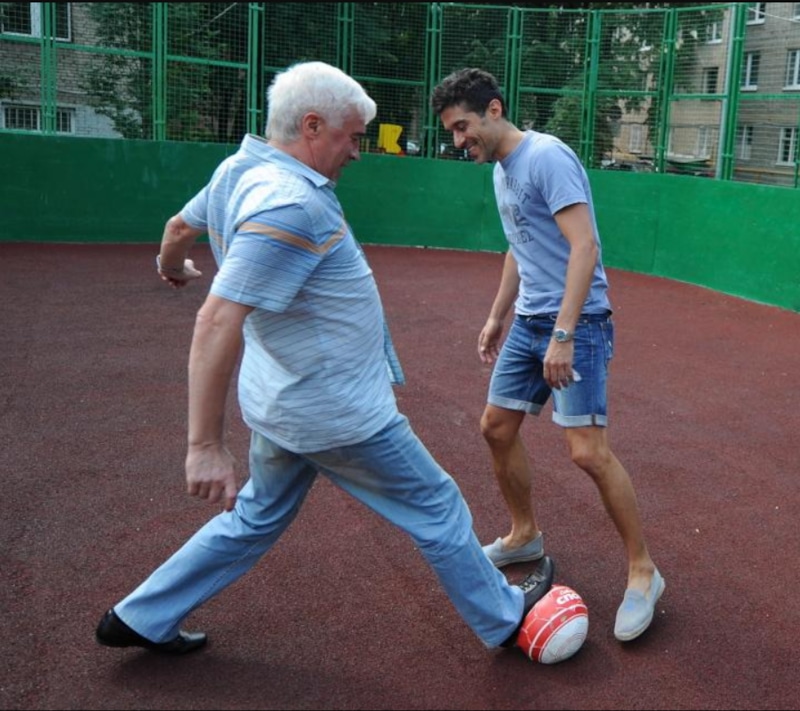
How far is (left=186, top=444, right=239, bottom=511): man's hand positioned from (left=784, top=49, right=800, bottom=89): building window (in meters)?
11.2

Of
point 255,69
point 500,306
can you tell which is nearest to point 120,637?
point 500,306

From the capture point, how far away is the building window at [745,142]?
12781mm

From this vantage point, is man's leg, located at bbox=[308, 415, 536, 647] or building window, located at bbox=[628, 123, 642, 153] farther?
building window, located at bbox=[628, 123, 642, 153]

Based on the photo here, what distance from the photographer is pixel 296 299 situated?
2709mm

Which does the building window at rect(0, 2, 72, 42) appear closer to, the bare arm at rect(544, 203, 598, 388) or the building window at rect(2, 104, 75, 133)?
the building window at rect(2, 104, 75, 133)

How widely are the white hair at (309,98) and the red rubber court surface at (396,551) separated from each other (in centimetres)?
178

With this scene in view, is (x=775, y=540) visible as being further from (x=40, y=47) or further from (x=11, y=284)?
(x=40, y=47)

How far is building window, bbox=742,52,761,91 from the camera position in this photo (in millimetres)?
13289

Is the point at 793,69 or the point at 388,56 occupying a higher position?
the point at 388,56

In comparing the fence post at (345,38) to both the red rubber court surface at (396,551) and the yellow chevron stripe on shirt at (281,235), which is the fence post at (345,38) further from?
the yellow chevron stripe on shirt at (281,235)

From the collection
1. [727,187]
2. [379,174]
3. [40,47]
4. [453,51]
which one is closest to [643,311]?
[727,187]

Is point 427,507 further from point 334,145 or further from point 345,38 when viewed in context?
point 345,38

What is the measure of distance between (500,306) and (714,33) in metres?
11.0

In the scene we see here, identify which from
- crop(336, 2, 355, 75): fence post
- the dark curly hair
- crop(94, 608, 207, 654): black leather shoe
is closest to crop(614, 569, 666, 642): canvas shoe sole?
crop(94, 608, 207, 654): black leather shoe
